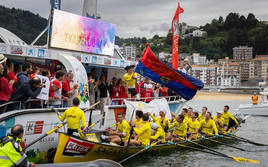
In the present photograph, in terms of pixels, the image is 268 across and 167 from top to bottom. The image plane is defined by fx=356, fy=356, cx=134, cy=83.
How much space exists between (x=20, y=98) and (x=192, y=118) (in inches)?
347

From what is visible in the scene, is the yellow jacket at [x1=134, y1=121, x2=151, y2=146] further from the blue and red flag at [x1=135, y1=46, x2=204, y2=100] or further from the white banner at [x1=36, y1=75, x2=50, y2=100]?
the blue and red flag at [x1=135, y1=46, x2=204, y2=100]

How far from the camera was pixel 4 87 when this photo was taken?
947 centimetres

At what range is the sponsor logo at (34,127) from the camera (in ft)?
34.8

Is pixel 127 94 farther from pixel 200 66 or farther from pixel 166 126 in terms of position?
pixel 200 66

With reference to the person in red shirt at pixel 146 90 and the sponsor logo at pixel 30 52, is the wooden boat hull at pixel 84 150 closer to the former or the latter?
the sponsor logo at pixel 30 52

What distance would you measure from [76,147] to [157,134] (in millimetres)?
3614

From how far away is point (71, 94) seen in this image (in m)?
12.6

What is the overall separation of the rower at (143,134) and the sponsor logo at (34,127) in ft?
10.3

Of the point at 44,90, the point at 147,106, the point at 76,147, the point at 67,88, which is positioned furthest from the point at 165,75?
the point at 44,90

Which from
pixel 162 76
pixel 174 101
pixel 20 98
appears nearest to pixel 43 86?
pixel 20 98

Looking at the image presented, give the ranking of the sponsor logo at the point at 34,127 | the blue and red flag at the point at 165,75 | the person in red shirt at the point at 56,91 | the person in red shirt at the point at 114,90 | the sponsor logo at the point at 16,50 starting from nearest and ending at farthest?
the sponsor logo at the point at 34,127
the person in red shirt at the point at 56,91
the sponsor logo at the point at 16,50
the person in red shirt at the point at 114,90
the blue and red flag at the point at 165,75

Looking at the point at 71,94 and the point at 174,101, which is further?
the point at 174,101

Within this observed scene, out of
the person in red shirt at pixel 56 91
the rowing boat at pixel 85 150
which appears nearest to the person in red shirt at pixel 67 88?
the person in red shirt at pixel 56 91

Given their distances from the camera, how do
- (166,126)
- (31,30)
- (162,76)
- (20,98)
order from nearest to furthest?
(20,98), (166,126), (162,76), (31,30)
